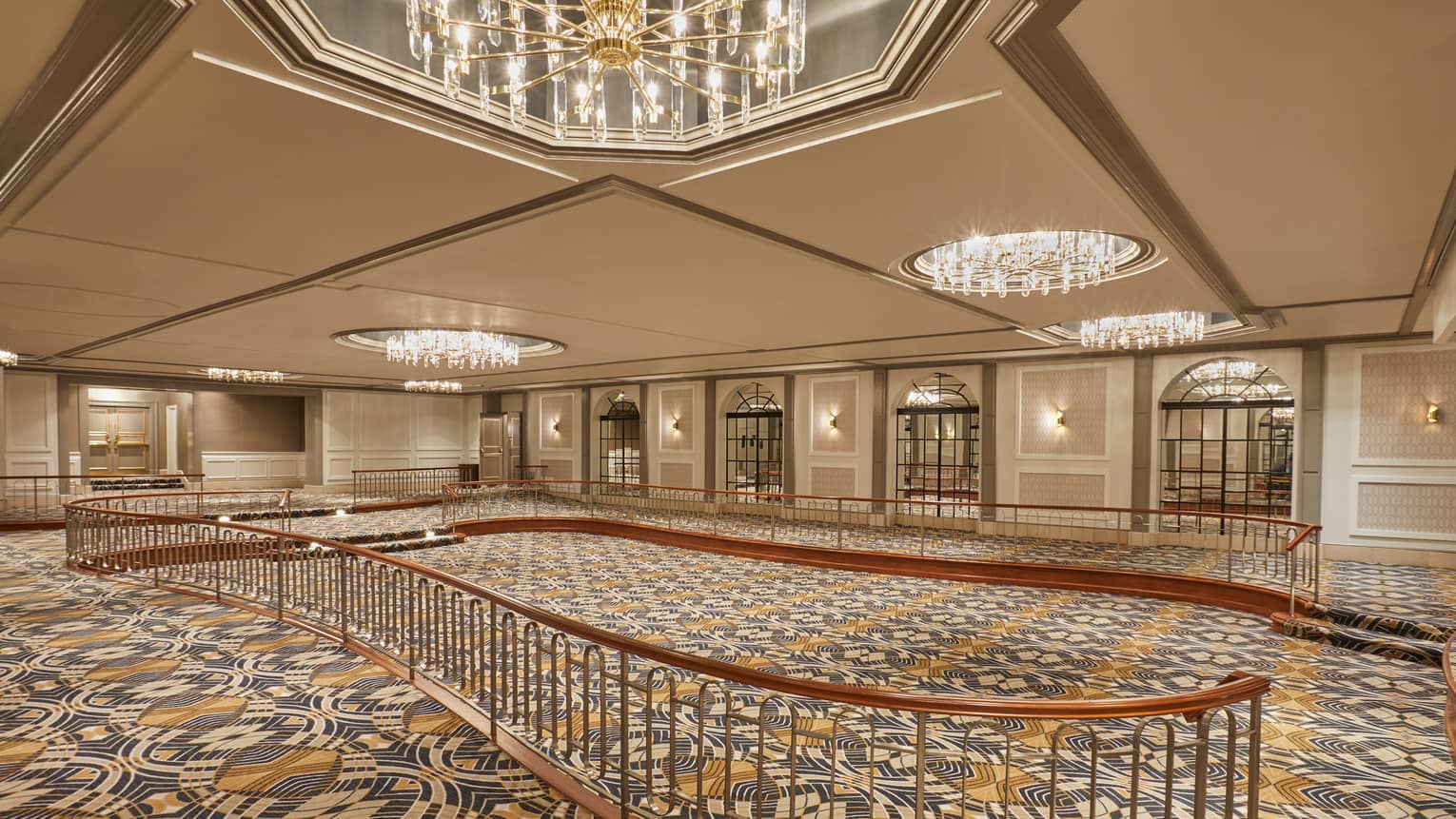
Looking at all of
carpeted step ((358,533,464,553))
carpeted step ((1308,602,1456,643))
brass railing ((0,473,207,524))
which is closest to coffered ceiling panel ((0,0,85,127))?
carpeted step ((358,533,464,553))

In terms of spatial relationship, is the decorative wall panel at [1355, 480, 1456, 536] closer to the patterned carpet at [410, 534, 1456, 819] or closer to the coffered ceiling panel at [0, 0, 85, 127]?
the patterned carpet at [410, 534, 1456, 819]

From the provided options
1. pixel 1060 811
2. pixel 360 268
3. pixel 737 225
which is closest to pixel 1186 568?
pixel 1060 811

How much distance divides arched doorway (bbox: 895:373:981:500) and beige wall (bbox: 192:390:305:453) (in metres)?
18.9

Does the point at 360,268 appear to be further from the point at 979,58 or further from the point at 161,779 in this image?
the point at 979,58

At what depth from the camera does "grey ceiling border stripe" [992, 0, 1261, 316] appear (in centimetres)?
235

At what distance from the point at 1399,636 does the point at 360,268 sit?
395 inches

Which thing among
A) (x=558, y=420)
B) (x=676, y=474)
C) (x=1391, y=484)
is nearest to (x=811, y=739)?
(x=1391, y=484)

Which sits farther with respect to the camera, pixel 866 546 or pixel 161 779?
pixel 866 546

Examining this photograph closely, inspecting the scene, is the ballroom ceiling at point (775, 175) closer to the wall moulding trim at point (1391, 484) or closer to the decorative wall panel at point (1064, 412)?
the wall moulding trim at point (1391, 484)

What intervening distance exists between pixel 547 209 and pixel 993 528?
10584 millimetres

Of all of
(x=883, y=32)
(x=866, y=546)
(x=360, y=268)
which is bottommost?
(x=866, y=546)

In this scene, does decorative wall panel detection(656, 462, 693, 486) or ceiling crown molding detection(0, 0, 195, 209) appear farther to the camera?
decorative wall panel detection(656, 462, 693, 486)

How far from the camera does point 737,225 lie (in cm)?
468

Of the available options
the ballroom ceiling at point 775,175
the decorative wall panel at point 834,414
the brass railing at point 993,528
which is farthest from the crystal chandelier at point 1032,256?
the decorative wall panel at point 834,414
